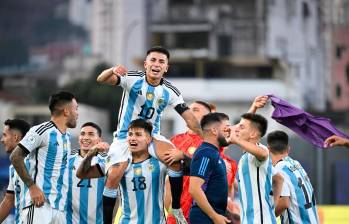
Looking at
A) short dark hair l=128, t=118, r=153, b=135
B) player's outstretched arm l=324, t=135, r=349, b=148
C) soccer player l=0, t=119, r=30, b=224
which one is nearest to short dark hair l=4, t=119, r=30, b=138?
soccer player l=0, t=119, r=30, b=224

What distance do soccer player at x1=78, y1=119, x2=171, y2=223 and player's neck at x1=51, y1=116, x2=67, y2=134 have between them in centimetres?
98

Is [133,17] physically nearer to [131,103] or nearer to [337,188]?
[337,188]

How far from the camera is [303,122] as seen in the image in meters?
11.1

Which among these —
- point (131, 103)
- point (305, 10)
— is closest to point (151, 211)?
point (131, 103)

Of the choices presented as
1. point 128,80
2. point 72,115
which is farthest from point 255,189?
point 72,115

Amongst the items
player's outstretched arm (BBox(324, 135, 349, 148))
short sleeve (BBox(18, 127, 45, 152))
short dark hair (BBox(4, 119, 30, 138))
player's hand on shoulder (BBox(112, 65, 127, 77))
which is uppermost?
player's hand on shoulder (BBox(112, 65, 127, 77))

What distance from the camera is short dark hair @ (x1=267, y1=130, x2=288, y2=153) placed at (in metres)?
10.9

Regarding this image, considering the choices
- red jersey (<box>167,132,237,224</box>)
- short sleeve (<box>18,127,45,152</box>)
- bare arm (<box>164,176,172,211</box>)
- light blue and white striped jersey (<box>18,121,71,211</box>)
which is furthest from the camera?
red jersey (<box>167,132,237,224</box>)

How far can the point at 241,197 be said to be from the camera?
33.4ft

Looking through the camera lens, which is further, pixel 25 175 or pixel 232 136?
pixel 25 175

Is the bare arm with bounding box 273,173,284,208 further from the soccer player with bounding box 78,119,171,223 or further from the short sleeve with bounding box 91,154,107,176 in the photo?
the short sleeve with bounding box 91,154,107,176

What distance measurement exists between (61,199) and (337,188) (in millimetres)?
17369

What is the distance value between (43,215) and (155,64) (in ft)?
6.80

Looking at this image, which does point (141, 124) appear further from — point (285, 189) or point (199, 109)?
point (199, 109)
